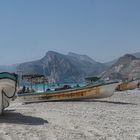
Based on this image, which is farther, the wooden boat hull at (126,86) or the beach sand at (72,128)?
the wooden boat hull at (126,86)

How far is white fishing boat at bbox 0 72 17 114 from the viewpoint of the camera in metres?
17.0

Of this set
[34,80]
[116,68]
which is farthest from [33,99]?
[116,68]

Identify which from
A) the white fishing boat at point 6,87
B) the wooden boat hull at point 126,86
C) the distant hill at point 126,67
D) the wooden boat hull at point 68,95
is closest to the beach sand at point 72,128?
the white fishing boat at point 6,87

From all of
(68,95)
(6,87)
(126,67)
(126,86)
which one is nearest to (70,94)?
(68,95)

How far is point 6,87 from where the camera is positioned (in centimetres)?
1742

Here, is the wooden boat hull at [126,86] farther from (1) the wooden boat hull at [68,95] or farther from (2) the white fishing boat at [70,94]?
(1) the wooden boat hull at [68,95]

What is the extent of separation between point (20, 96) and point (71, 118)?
477 inches

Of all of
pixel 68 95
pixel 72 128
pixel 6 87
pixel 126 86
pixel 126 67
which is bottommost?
pixel 72 128

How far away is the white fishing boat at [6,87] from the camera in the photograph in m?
17.0

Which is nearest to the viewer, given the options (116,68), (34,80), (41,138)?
(41,138)

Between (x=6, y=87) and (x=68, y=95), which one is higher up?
(x=6, y=87)

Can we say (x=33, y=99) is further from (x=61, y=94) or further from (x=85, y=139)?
(x=85, y=139)

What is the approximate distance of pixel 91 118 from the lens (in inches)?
670

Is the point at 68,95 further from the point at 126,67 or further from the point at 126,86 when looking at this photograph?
the point at 126,67
